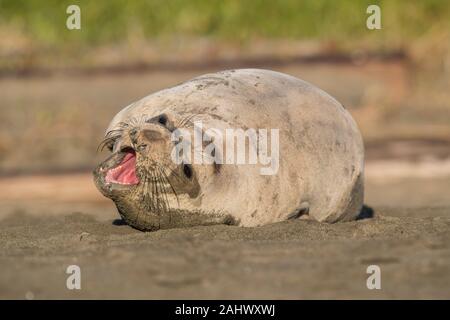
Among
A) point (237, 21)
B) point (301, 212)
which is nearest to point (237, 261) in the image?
point (301, 212)

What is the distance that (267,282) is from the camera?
4.45 m

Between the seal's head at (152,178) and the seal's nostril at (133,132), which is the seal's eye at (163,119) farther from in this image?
the seal's nostril at (133,132)

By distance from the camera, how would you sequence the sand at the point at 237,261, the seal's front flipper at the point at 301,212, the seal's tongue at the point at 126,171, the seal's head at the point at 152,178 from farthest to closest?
the seal's front flipper at the point at 301,212, the seal's tongue at the point at 126,171, the seal's head at the point at 152,178, the sand at the point at 237,261

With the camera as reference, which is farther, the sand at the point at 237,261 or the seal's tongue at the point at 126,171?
the seal's tongue at the point at 126,171

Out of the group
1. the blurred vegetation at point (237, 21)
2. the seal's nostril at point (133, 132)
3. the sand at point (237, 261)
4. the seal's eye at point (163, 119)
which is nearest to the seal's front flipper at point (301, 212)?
the sand at point (237, 261)

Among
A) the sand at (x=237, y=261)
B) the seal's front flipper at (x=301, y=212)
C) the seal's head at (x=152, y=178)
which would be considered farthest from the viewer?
the seal's front flipper at (x=301, y=212)

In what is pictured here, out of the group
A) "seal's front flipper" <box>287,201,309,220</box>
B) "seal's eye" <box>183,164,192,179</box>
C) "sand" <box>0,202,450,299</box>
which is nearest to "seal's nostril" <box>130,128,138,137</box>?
"seal's eye" <box>183,164,192,179</box>

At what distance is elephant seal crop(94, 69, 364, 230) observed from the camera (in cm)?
544

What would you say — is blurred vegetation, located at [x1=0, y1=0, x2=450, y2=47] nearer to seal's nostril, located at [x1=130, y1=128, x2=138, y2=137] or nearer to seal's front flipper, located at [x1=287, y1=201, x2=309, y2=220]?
seal's front flipper, located at [x1=287, y1=201, x2=309, y2=220]

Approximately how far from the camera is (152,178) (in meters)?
5.40

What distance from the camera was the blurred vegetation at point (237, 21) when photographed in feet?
40.7

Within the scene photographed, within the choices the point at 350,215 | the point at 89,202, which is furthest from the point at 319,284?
the point at 89,202

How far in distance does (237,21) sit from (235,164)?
23.8 feet

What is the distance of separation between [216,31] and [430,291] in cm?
855
